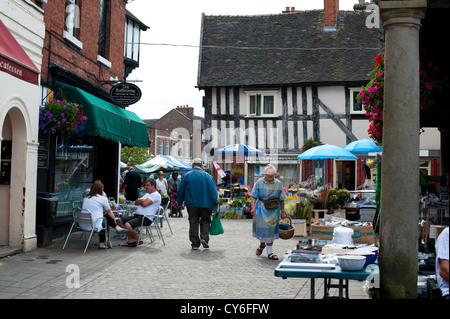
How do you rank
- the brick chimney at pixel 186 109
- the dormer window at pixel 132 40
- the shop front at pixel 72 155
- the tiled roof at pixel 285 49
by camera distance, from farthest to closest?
the brick chimney at pixel 186 109
the tiled roof at pixel 285 49
the dormer window at pixel 132 40
the shop front at pixel 72 155

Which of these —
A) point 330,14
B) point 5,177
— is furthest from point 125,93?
point 330,14

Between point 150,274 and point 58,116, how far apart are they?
3.81 metres

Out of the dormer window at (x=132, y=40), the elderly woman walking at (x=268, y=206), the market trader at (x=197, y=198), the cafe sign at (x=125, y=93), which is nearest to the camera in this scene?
the elderly woman walking at (x=268, y=206)

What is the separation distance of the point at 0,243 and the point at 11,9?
408 cm

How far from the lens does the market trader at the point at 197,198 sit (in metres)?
10.0

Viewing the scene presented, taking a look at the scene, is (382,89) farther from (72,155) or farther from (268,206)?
(72,155)

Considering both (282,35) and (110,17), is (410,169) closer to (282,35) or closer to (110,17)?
(110,17)

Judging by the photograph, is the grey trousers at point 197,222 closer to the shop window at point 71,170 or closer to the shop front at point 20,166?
the shop window at point 71,170

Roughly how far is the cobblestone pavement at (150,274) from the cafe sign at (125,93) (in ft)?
11.8

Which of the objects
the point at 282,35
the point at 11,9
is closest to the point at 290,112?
the point at 282,35

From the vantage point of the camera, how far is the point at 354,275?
14.1ft

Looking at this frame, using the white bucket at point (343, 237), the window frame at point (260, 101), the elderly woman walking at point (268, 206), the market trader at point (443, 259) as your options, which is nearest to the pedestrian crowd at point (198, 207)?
the elderly woman walking at point (268, 206)

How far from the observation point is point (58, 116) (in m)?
9.48
